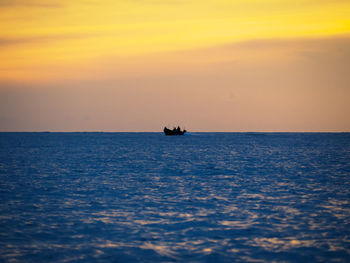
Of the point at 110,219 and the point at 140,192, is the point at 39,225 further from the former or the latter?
the point at 140,192

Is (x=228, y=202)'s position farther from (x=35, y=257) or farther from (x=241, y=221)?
(x=35, y=257)

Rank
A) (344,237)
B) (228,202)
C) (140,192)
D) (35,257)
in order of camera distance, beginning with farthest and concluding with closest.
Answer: (140,192) → (228,202) → (344,237) → (35,257)

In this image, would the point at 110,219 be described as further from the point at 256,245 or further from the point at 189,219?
the point at 256,245

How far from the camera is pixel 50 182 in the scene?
36.2m

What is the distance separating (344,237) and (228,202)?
9115mm

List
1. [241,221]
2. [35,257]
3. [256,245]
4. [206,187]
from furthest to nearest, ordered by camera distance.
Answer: [206,187] < [241,221] < [256,245] < [35,257]

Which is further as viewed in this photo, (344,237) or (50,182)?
(50,182)

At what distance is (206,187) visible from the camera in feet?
105

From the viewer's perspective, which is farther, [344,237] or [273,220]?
[273,220]

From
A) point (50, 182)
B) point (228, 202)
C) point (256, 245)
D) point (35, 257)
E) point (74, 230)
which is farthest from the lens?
point (50, 182)

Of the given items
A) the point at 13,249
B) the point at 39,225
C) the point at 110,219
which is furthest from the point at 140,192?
the point at 13,249

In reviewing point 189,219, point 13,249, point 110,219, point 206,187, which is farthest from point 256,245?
point 206,187

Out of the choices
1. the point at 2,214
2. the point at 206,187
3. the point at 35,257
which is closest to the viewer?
the point at 35,257

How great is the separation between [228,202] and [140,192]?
7.88m
